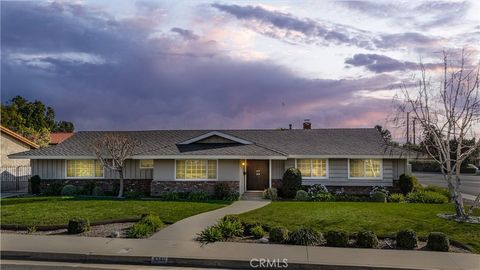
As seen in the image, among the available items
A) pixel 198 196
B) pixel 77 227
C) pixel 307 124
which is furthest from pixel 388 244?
pixel 307 124

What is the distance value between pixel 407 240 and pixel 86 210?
12.1 meters

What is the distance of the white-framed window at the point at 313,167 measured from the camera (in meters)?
23.7

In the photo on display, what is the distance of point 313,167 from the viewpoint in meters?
23.8

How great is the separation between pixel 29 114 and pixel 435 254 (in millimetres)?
60213

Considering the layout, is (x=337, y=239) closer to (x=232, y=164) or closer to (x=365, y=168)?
(x=232, y=164)

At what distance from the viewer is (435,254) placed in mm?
10156

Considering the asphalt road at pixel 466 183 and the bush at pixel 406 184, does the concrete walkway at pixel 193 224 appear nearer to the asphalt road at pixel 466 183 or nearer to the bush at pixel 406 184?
the bush at pixel 406 184

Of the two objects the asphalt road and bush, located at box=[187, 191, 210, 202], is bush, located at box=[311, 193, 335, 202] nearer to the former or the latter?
bush, located at box=[187, 191, 210, 202]

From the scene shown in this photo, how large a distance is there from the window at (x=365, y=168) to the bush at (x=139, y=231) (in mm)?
14372

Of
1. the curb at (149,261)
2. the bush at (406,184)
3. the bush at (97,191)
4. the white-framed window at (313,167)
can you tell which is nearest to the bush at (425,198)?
the bush at (406,184)

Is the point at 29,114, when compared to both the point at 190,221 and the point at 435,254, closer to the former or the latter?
the point at 190,221

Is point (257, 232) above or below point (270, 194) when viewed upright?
below

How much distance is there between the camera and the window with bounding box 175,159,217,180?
23.0 m

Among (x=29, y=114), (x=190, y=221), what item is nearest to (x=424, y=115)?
(x=190, y=221)
